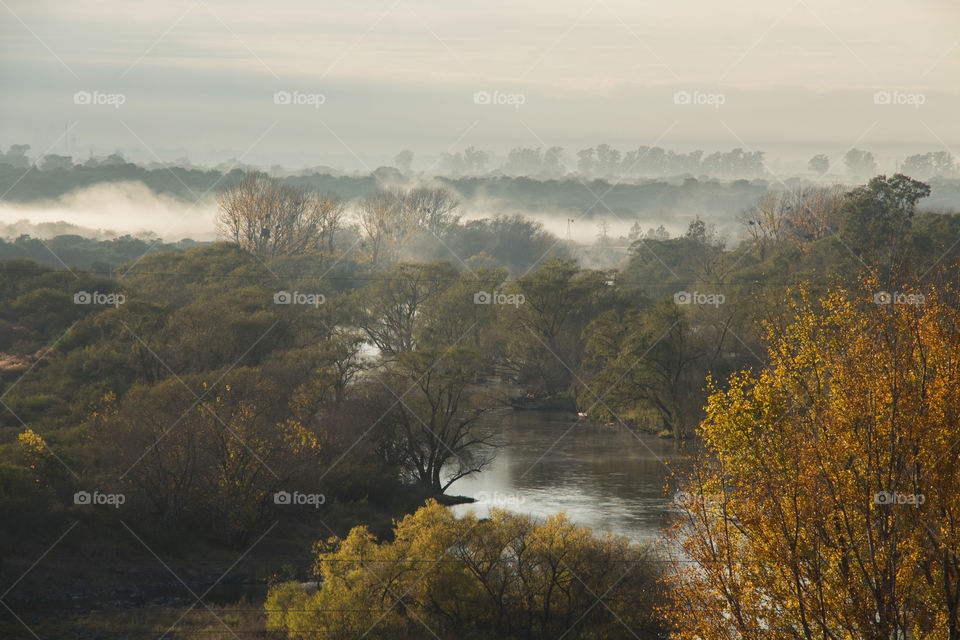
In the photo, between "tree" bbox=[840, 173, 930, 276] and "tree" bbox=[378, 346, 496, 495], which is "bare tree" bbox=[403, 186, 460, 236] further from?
"tree" bbox=[378, 346, 496, 495]

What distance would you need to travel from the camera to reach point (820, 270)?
69188 mm

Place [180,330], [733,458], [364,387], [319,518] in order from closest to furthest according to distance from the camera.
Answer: [733,458] → [319,518] → [364,387] → [180,330]

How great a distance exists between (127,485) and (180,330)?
15.2 meters

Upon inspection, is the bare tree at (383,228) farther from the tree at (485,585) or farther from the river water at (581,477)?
the tree at (485,585)

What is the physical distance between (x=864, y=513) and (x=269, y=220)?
9897cm

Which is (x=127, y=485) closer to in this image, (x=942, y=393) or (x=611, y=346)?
(x=942, y=393)

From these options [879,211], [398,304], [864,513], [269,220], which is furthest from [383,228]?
Answer: [864,513]

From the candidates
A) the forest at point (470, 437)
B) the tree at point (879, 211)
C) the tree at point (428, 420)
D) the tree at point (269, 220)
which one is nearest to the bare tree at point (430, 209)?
the tree at point (269, 220)

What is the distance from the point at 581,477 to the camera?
46.3m

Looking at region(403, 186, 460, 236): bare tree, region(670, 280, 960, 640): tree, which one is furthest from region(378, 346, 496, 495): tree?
region(403, 186, 460, 236): bare tree

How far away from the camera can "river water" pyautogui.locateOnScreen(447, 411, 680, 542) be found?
3972 centimetres

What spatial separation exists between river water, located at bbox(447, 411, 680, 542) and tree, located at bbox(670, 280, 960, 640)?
1702 cm

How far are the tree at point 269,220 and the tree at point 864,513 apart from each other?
89640 mm

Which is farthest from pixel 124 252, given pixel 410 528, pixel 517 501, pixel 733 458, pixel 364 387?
pixel 733 458
